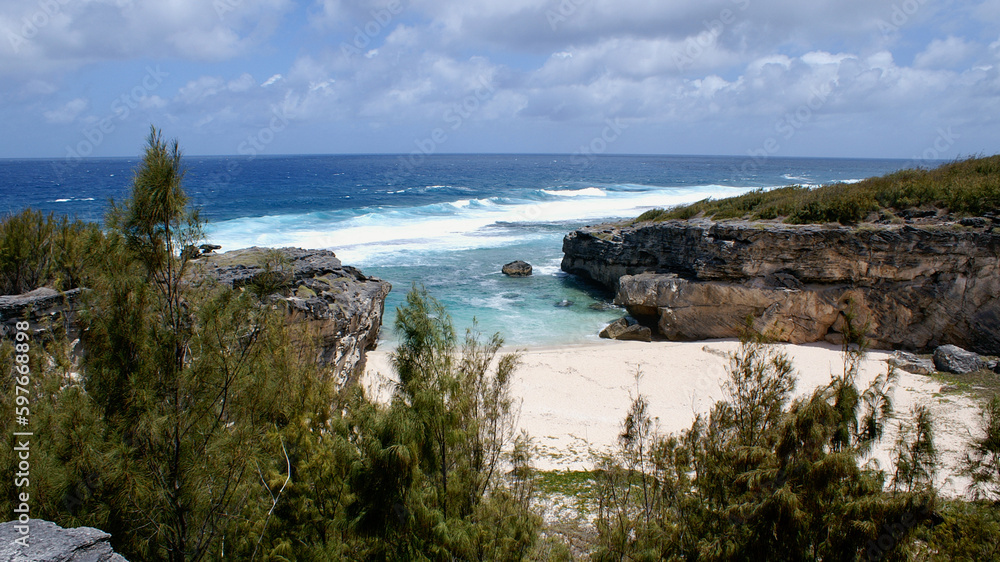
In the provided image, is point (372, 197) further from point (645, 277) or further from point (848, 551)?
point (848, 551)

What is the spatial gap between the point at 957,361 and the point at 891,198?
23.7ft

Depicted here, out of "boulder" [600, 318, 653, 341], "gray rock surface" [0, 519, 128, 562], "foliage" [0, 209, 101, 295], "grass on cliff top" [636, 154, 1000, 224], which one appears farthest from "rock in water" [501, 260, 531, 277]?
"gray rock surface" [0, 519, 128, 562]

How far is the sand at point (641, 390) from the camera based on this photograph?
13430 mm

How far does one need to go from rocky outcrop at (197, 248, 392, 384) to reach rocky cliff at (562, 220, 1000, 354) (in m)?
11.8

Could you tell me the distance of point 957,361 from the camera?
17.4 m

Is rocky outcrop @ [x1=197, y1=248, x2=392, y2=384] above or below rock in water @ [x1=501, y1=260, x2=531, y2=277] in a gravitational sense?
above

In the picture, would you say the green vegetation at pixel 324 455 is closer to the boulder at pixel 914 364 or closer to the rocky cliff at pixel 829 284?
the boulder at pixel 914 364

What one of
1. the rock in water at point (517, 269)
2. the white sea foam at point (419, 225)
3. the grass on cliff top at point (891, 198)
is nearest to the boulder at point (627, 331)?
the grass on cliff top at point (891, 198)

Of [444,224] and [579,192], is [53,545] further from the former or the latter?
[579,192]

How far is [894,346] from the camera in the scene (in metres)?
20.1

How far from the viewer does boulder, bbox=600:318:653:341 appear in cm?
2238

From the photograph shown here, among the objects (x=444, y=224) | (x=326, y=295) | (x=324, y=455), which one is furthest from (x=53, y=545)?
(x=444, y=224)

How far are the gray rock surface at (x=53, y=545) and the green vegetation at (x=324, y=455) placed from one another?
1.58m

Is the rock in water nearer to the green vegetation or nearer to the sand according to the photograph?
the sand
